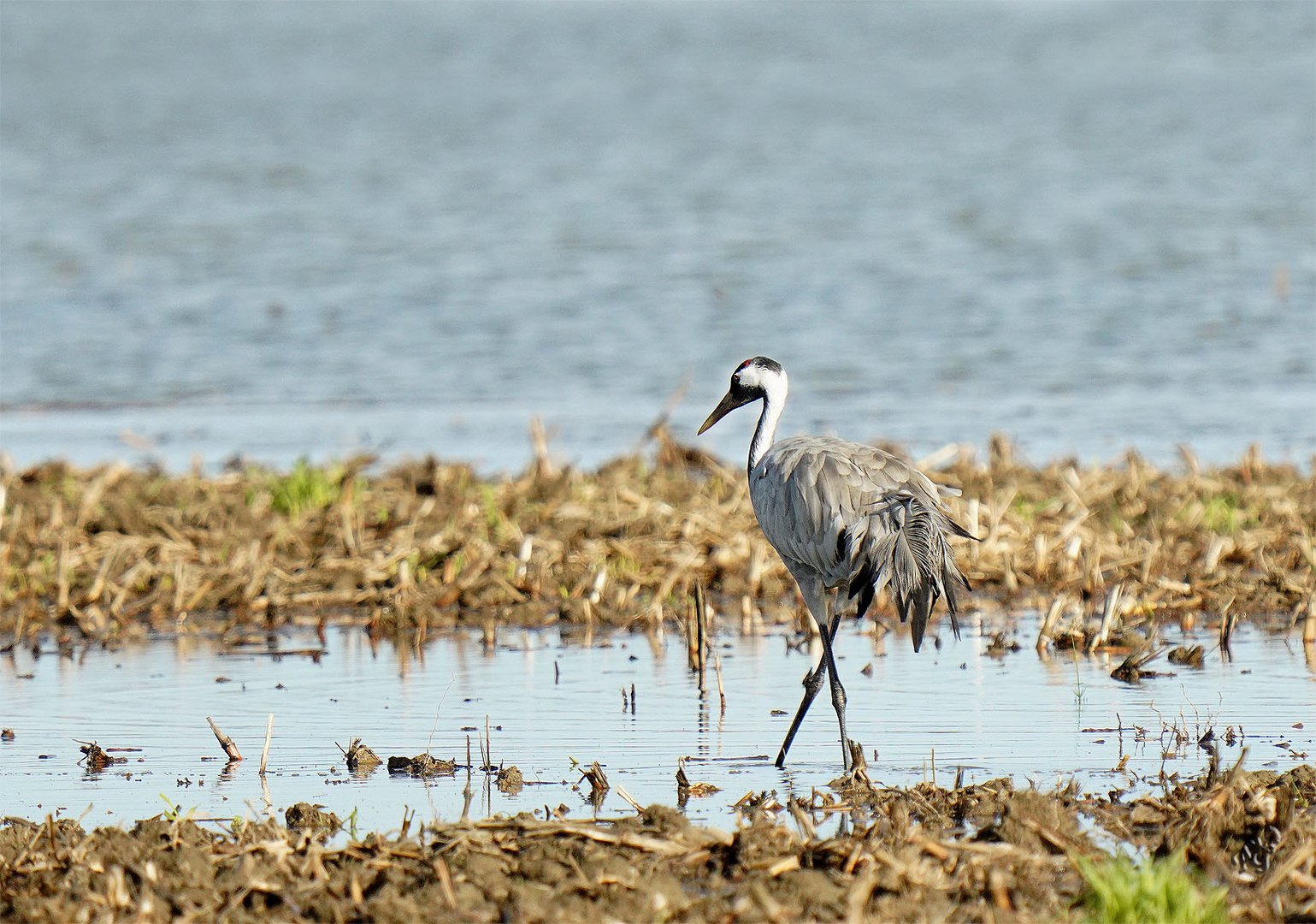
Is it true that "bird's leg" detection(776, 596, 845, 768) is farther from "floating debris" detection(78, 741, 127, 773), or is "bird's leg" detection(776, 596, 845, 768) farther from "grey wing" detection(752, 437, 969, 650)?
"floating debris" detection(78, 741, 127, 773)

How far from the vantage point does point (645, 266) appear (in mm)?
22547

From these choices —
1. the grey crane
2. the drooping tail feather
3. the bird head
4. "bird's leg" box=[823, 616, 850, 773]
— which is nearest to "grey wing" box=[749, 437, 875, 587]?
the grey crane

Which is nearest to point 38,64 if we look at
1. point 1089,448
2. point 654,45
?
point 654,45

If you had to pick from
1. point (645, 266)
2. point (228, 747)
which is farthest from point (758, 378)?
→ point (645, 266)

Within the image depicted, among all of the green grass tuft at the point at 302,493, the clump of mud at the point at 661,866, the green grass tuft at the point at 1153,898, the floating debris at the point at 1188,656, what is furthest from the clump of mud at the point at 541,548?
the green grass tuft at the point at 1153,898

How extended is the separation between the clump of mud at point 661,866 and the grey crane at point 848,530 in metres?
1.37

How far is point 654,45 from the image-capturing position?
62406 millimetres

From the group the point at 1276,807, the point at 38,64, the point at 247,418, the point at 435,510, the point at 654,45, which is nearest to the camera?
the point at 1276,807

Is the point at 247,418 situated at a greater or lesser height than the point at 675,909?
greater

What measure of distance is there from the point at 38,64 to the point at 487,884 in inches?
2206

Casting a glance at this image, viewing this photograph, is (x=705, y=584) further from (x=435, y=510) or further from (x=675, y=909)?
(x=675, y=909)

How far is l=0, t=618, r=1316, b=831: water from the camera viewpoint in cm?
661

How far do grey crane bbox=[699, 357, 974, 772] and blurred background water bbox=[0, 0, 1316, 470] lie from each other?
5.87m

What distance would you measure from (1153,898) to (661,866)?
1.24 metres
